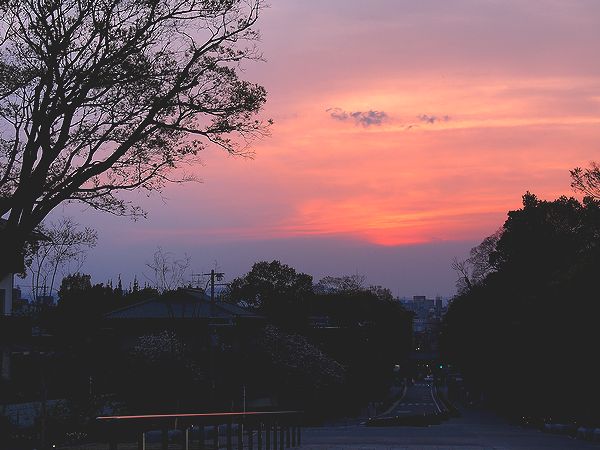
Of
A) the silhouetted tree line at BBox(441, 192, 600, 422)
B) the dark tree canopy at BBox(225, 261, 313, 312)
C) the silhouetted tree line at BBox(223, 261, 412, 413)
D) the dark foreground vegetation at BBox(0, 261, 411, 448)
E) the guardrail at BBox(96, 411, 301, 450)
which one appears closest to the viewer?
the guardrail at BBox(96, 411, 301, 450)

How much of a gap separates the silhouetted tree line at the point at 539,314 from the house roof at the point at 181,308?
62.8 ft

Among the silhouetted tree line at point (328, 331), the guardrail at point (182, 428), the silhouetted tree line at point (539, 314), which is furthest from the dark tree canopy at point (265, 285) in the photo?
the guardrail at point (182, 428)

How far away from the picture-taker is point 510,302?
67.2 meters

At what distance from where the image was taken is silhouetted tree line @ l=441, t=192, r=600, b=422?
4588 centimetres

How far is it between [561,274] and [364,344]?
148 feet

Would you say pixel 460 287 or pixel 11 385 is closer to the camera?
pixel 11 385

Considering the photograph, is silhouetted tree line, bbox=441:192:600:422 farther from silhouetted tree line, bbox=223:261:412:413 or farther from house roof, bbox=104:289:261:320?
house roof, bbox=104:289:261:320

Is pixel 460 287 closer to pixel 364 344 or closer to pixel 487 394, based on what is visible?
pixel 487 394

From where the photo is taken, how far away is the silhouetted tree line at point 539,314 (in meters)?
45.9

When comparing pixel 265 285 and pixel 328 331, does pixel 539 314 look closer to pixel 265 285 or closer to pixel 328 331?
pixel 328 331

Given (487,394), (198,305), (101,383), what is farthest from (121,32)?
(487,394)

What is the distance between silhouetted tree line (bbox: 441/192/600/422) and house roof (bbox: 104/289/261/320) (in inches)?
754

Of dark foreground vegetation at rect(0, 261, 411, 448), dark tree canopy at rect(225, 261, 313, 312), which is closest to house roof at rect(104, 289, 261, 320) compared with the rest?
dark foreground vegetation at rect(0, 261, 411, 448)

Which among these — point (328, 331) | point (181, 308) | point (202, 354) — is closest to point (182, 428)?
point (202, 354)
